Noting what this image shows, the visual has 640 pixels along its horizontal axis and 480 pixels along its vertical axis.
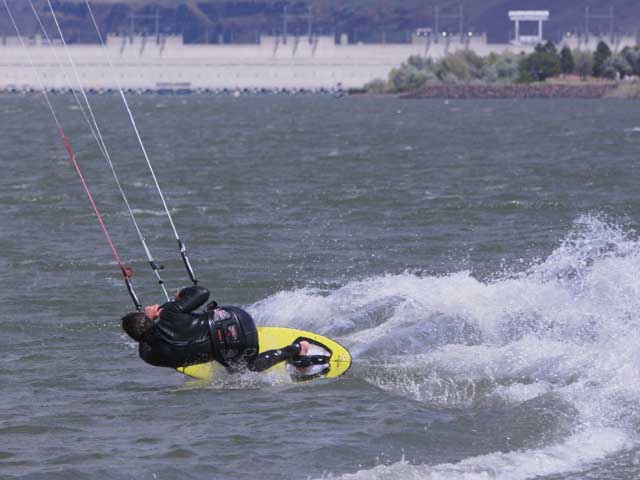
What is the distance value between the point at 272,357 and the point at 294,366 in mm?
212

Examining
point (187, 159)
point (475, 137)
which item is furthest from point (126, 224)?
point (475, 137)

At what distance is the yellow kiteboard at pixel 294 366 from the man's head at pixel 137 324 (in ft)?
3.05

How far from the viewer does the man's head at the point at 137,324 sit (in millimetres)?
11266

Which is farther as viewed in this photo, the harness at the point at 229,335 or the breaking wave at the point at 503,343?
the harness at the point at 229,335

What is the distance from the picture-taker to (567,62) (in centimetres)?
16875

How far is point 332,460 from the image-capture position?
32.0 feet

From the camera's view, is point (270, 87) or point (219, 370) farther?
point (270, 87)

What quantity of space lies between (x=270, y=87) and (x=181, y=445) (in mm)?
170332

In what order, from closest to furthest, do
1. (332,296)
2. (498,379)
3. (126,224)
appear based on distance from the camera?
(498,379), (332,296), (126,224)

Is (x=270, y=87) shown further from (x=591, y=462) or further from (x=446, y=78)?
(x=591, y=462)

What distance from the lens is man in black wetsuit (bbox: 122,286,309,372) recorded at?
37.5ft

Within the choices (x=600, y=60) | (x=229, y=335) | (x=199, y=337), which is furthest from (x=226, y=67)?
(x=199, y=337)

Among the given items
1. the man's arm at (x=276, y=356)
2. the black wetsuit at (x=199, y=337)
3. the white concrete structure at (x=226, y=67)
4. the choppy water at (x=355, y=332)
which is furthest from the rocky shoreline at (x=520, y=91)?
the black wetsuit at (x=199, y=337)

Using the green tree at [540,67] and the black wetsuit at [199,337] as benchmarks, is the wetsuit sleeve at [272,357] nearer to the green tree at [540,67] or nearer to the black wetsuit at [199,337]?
the black wetsuit at [199,337]
